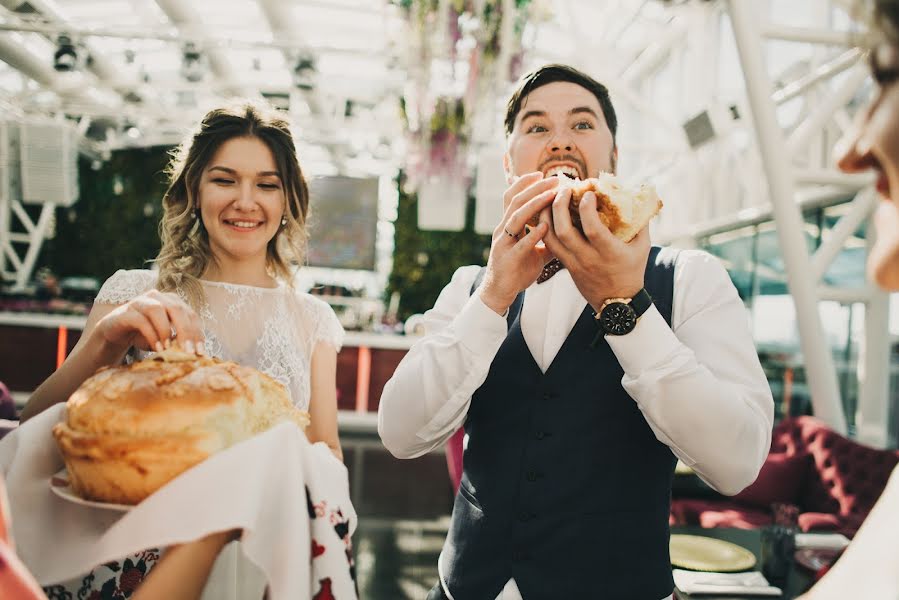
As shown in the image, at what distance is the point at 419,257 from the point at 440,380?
44.2 ft

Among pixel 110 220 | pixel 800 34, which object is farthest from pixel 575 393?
pixel 110 220

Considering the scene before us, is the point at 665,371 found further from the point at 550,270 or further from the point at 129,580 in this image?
the point at 129,580

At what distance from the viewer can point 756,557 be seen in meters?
2.29

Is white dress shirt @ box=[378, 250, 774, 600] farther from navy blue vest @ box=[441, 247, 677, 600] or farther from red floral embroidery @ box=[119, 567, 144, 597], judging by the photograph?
red floral embroidery @ box=[119, 567, 144, 597]

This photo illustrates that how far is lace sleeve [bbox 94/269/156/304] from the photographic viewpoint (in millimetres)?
1693

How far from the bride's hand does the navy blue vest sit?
2.30 feet

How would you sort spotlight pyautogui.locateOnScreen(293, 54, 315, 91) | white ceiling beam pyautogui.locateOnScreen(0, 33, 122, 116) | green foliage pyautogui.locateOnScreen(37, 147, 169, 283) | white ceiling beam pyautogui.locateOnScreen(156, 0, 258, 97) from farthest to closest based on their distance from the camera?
1. green foliage pyautogui.locateOnScreen(37, 147, 169, 283)
2. white ceiling beam pyautogui.locateOnScreen(0, 33, 122, 116)
3. white ceiling beam pyautogui.locateOnScreen(156, 0, 258, 97)
4. spotlight pyautogui.locateOnScreen(293, 54, 315, 91)

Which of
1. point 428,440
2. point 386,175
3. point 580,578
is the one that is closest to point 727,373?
point 580,578

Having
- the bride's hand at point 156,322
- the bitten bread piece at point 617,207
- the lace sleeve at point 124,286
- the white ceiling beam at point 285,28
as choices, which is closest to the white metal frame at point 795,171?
the bitten bread piece at point 617,207

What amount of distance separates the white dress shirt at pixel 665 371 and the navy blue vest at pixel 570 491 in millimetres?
64

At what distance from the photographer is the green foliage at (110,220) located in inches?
605

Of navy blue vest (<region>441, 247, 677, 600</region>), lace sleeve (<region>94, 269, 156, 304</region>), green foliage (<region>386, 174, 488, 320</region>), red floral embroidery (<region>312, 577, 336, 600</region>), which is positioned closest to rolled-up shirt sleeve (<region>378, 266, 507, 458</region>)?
navy blue vest (<region>441, 247, 677, 600</region>)

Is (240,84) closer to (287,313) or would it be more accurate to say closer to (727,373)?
(287,313)

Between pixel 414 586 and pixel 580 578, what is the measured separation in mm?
3010
